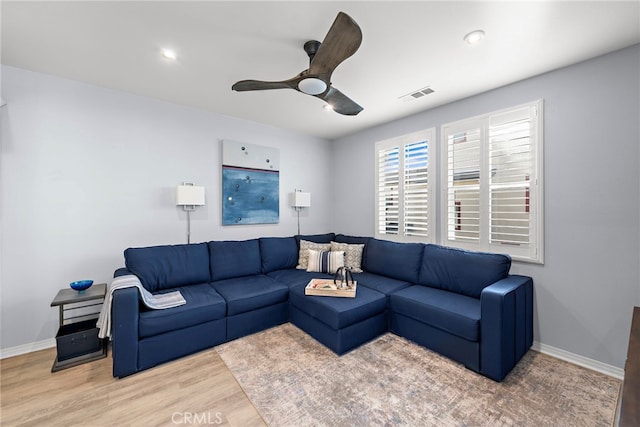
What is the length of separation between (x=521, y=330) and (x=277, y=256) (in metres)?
2.75

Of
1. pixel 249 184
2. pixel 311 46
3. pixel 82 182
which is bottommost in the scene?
pixel 82 182

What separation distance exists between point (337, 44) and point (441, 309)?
7.31 feet

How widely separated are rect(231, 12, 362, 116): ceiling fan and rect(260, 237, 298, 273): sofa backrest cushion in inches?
80.4

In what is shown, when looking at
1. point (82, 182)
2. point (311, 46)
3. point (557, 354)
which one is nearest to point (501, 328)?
point (557, 354)

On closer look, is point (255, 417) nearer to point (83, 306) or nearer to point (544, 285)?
point (83, 306)

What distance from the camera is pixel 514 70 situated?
7.80ft

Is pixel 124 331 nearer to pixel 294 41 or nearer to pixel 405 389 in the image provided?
pixel 405 389

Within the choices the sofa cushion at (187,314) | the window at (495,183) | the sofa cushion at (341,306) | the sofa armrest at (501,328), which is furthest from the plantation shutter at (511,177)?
the sofa cushion at (187,314)

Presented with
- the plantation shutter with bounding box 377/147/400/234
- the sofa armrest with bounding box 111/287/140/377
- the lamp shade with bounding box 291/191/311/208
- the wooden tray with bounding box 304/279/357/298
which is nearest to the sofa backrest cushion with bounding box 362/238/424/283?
the plantation shutter with bounding box 377/147/400/234

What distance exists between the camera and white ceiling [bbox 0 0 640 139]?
1.67 meters

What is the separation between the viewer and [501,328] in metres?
1.96

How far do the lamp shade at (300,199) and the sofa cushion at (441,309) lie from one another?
2.06 metres

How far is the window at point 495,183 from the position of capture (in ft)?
8.20

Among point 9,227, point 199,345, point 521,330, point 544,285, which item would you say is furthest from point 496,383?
point 9,227
